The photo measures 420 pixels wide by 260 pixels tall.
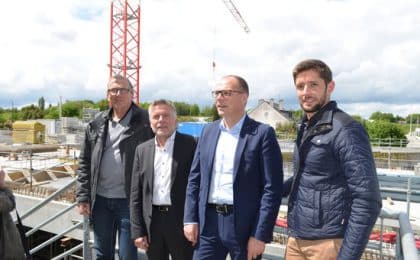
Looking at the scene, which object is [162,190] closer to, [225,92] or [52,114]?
[225,92]

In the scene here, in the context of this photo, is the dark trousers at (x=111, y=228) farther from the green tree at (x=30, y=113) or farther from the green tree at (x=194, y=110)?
the green tree at (x=194, y=110)

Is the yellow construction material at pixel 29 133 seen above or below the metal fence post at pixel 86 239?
below

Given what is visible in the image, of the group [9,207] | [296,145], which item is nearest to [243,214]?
[296,145]

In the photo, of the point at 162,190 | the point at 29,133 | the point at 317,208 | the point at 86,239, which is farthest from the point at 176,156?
the point at 29,133

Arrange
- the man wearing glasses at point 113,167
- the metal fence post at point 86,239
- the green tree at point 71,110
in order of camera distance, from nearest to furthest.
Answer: the man wearing glasses at point 113,167 → the metal fence post at point 86,239 → the green tree at point 71,110

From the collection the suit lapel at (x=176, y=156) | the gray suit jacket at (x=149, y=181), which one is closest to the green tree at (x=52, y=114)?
the gray suit jacket at (x=149, y=181)

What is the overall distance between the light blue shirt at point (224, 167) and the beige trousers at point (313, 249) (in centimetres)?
46

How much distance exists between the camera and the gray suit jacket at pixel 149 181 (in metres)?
2.84

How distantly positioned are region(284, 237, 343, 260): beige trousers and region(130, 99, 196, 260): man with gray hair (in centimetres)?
85

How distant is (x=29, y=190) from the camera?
559 inches

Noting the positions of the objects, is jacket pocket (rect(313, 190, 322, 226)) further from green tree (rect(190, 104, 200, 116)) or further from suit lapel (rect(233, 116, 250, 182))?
green tree (rect(190, 104, 200, 116))

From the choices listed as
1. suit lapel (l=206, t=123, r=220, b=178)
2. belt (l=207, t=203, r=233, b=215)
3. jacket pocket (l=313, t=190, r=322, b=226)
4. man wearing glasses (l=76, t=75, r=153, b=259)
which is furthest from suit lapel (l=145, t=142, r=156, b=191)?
jacket pocket (l=313, t=190, r=322, b=226)

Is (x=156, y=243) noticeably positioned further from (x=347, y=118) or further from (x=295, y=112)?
(x=295, y=112)

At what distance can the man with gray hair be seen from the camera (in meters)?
2.82
